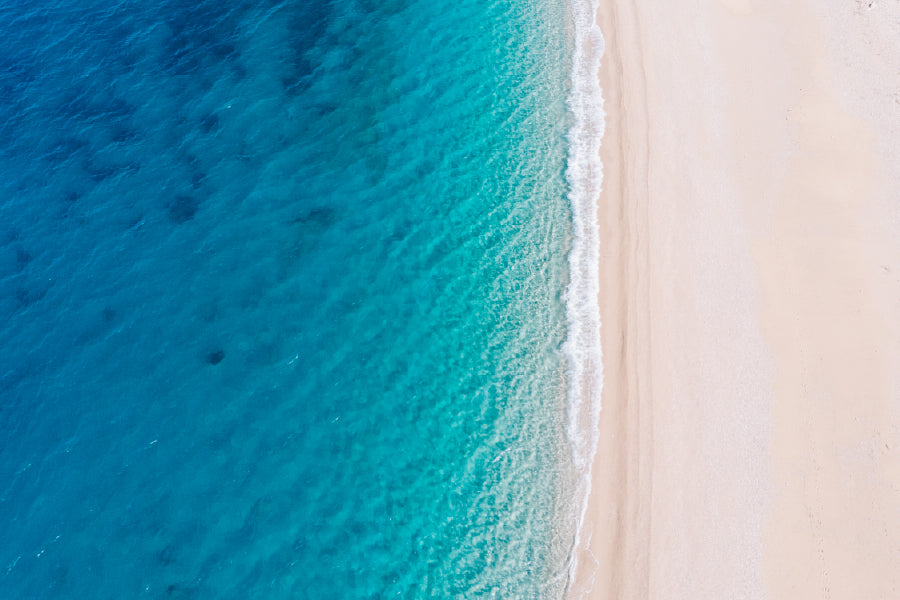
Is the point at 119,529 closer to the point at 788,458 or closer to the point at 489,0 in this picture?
the point at 788,458

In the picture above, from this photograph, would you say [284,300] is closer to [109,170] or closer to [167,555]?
[167,555]

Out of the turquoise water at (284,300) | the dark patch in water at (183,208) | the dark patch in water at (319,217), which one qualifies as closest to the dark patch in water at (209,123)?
the turquoise water at (284,300)

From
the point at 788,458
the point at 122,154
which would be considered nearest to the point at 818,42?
the point at 788,458

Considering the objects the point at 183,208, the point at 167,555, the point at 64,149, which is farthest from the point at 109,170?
the point at 167,555

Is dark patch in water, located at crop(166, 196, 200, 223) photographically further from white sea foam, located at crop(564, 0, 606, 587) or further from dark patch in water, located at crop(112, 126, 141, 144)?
white sea foam, located at crop(564, 0, 606, 587)

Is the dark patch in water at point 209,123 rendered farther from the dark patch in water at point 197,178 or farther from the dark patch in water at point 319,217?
the dark patch in water at point 319,217

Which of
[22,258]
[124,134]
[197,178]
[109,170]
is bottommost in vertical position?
[22,258]
